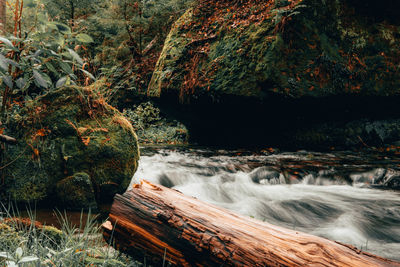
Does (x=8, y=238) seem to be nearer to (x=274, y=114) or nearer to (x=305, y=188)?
(x=305, y=188)

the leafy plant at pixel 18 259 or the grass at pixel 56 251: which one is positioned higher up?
the leafy plant at pixel 18 259

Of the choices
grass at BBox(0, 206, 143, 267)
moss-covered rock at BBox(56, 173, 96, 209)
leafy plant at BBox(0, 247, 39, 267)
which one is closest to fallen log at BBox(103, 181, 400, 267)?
grass at BBox(0, 206, 143, 267)

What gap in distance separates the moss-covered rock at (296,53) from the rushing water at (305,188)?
69.8 inches

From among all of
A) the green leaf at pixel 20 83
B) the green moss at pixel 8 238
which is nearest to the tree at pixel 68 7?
the green leaf at pixel 20 83

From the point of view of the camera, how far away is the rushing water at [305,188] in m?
3.64

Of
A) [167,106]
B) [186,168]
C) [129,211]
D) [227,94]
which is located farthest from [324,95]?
[129,211]

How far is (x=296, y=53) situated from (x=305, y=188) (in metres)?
3.52

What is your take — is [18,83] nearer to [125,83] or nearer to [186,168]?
[186,168]

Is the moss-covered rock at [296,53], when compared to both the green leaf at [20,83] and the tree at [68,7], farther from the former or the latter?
the tree at [68,7]

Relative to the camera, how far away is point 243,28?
7.51 meters

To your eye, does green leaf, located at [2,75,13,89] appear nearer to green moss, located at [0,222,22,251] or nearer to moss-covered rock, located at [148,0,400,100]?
green moss, located at [0,222,22,251]

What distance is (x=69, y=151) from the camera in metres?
3.64

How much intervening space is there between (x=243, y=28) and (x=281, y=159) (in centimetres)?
368

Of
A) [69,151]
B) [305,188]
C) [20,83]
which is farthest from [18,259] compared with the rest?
[305,188]
